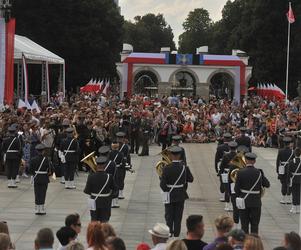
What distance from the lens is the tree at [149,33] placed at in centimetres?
13312

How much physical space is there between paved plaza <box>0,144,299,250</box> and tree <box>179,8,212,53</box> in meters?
112

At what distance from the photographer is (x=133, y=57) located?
5381 cm

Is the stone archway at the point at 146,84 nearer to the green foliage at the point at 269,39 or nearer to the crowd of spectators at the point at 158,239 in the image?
the green foliage at the point at 269,39

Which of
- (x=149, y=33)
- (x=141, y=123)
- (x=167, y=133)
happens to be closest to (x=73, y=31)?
(x=141, y=123)

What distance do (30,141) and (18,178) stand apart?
3.90 feet

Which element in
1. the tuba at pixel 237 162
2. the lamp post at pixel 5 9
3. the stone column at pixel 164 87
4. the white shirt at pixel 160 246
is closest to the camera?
the white shirt at pixel 160 246

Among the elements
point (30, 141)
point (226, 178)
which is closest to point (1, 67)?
point (30, 141)

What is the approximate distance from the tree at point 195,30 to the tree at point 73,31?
224 ft

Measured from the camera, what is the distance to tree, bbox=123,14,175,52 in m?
133

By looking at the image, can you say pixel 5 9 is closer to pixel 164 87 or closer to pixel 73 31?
pixel 164 87

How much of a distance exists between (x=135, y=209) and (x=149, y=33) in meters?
129

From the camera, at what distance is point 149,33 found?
14500 centimetres

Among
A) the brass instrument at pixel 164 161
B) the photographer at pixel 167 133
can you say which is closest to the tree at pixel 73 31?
the photographer at pixel 167 133

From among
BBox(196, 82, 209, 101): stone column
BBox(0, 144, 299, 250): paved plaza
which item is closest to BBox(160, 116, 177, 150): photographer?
BBox(0, 144, 299, 250): paved plaza
